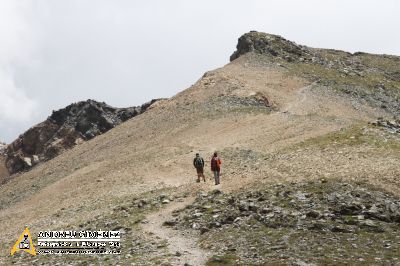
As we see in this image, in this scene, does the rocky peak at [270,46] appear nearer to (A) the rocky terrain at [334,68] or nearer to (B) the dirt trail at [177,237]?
(A) the rocky terrain at [334,68]

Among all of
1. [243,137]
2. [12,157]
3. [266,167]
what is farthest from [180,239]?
[12,157]

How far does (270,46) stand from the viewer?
10694 centimetres

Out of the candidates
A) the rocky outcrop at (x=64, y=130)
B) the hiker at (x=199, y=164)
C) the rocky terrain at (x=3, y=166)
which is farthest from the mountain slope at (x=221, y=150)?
the rocky terrain at (x=3, y=166)

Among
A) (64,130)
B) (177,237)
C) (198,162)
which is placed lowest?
(177,237)

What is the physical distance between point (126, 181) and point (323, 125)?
23.2 meters

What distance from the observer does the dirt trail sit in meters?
25.0

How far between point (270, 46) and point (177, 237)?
8313 cm

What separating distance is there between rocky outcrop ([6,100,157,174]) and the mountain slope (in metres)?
32.8

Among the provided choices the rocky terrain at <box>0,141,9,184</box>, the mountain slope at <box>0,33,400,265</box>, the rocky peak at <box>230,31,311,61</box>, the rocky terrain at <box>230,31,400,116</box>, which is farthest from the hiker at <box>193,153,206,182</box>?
the rocky terrain at <box>0,141,9,184</box>

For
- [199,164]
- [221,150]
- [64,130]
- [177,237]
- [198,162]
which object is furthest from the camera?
[64,130]

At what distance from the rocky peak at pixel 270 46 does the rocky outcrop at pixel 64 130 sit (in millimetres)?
24603

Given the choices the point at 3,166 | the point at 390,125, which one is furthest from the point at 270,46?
the point at 3,166

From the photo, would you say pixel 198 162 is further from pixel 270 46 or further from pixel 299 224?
pixel 270 46

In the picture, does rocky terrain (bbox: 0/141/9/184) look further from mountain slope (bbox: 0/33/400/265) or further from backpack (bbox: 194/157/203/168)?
backpack (bbox: 194/157/203/168)
